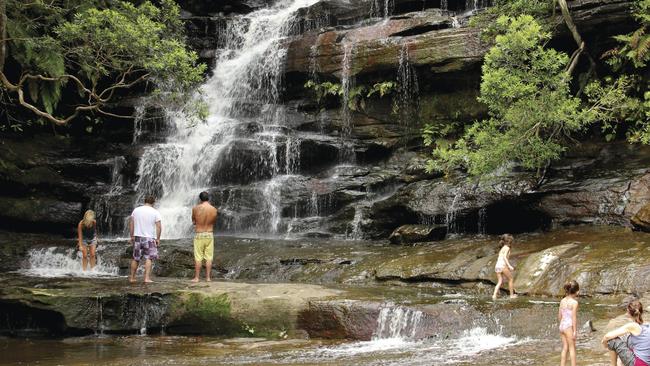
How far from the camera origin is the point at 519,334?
9438mm

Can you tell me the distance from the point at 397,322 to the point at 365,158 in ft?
37.4

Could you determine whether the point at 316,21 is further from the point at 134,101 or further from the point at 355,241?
the point at 355,241

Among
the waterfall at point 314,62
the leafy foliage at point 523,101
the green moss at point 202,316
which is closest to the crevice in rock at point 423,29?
the waterfall at point 314,62

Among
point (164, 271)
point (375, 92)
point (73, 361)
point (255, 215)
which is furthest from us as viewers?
point (375, 92)

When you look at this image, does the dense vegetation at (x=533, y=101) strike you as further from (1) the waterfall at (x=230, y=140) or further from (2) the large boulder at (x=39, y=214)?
(2) the large boulder at (x=39, y=214)

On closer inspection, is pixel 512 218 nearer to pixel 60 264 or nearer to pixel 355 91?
pixel 355 91

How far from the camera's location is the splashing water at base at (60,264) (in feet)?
53.4

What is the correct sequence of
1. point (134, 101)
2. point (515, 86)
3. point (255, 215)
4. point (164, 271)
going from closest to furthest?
1. point (515, 86)
2. point (164, 271)
3. point (255, 215)
4. point (134, 101)

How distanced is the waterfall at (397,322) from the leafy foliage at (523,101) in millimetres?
5876

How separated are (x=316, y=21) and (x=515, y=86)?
12513 mm

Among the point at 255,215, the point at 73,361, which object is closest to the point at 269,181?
the point at 255,215

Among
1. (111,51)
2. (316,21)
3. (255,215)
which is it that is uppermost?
(316,21)

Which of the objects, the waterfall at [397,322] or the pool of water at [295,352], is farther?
the waterfall at [397,322]

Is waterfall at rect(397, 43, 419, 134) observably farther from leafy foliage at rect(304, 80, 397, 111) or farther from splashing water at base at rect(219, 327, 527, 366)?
splashing water at base at rect(219, 327, 527, 366)
